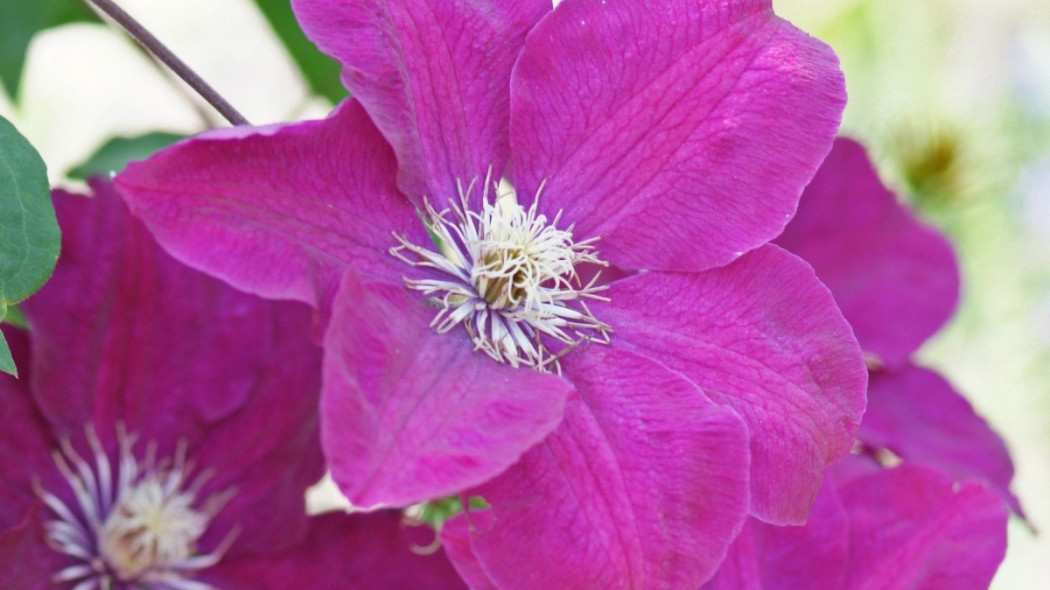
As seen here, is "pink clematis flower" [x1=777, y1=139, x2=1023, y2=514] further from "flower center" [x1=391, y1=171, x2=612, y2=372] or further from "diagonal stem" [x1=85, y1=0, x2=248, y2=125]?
"diagonal stem" [x1=85, y1=0, x2=248, y2=125]

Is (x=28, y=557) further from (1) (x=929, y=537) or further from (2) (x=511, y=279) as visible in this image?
(1) (x=929, y=537)

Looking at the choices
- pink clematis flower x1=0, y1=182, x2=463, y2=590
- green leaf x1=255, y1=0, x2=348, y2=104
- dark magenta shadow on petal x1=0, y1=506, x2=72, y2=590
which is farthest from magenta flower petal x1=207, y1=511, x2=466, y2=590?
green leaf x1=255, y1=0, x2=348, y2=104

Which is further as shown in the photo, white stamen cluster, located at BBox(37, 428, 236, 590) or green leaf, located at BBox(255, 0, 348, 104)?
green leaf, located at BBox(255, 0, 348, 104)

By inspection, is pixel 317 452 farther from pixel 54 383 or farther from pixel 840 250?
pixel 840 250

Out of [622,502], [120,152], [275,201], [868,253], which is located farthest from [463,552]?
[868,253]

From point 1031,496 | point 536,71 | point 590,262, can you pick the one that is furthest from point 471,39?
point 1031,496

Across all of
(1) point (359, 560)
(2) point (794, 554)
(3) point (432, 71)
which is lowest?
(2) point (794, 554)

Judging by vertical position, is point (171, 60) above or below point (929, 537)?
above
